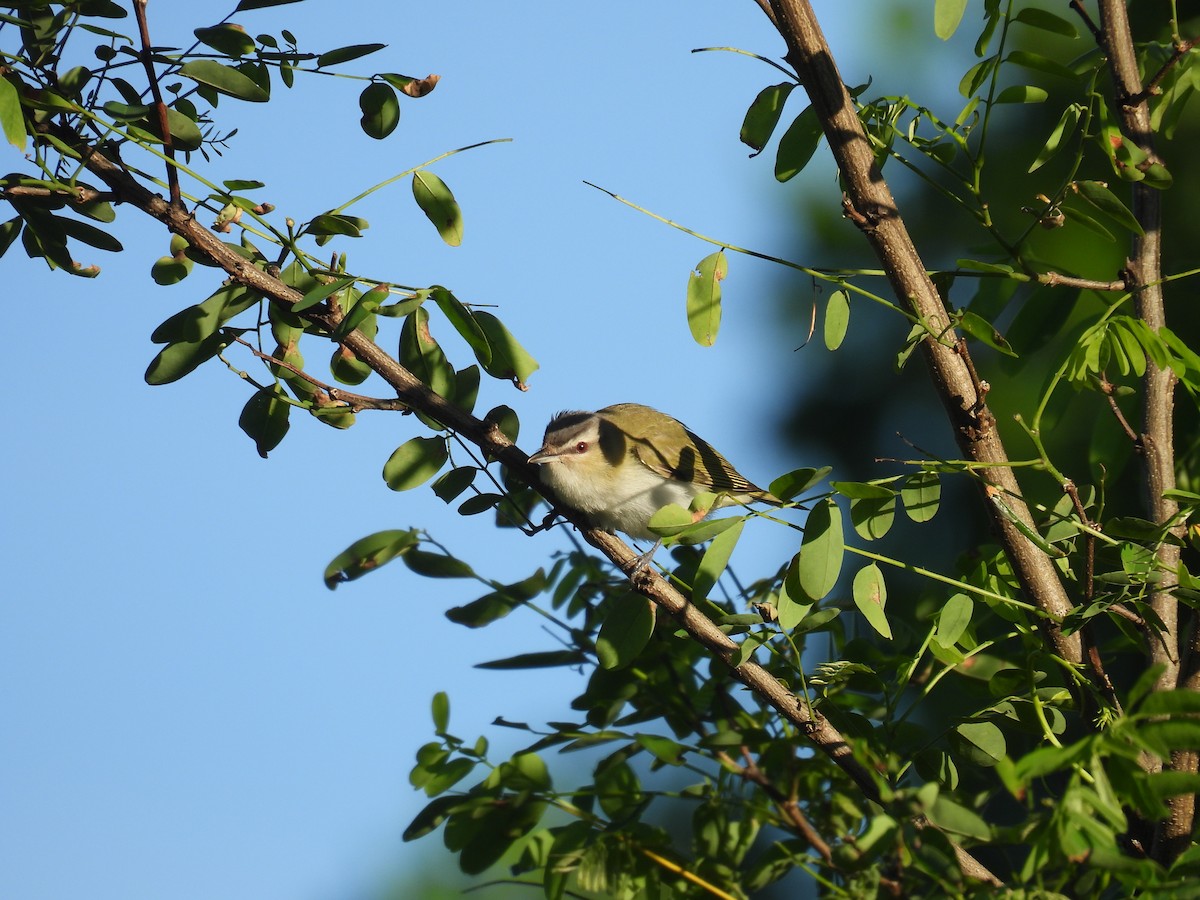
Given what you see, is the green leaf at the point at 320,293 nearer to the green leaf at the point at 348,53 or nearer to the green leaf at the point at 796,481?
the green leaf at the point at 348,53


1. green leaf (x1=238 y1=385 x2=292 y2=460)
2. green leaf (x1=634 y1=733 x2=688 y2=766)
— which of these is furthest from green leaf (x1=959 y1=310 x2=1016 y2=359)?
green leaf (x1=238 y1=385 x2=292 y2=460)

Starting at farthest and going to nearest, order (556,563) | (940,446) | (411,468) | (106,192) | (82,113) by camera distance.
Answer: (940,446), (556,563), (411,468), (106,192), (82,113)

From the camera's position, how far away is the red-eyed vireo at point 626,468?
3846 mm

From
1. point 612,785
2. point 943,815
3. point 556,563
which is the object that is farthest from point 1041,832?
point 556,563

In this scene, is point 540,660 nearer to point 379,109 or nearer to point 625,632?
point 625,632

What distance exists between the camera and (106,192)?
1.70 m

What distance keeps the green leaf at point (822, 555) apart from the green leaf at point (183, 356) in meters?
0.99

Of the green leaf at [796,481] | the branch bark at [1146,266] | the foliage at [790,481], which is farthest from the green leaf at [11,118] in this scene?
the branch bark at [1146,266]

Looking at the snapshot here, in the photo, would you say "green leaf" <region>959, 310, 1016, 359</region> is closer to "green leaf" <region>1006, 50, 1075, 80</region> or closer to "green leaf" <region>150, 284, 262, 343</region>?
"green leaf" <region>1006, 50, 1075, 80</region>

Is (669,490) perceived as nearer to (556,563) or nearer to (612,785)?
(556,563)

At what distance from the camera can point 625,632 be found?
1773mm

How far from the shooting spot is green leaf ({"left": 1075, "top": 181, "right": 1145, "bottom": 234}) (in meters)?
1.66

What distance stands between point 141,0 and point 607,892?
151cm

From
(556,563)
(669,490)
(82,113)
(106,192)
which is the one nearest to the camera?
(82,113)
